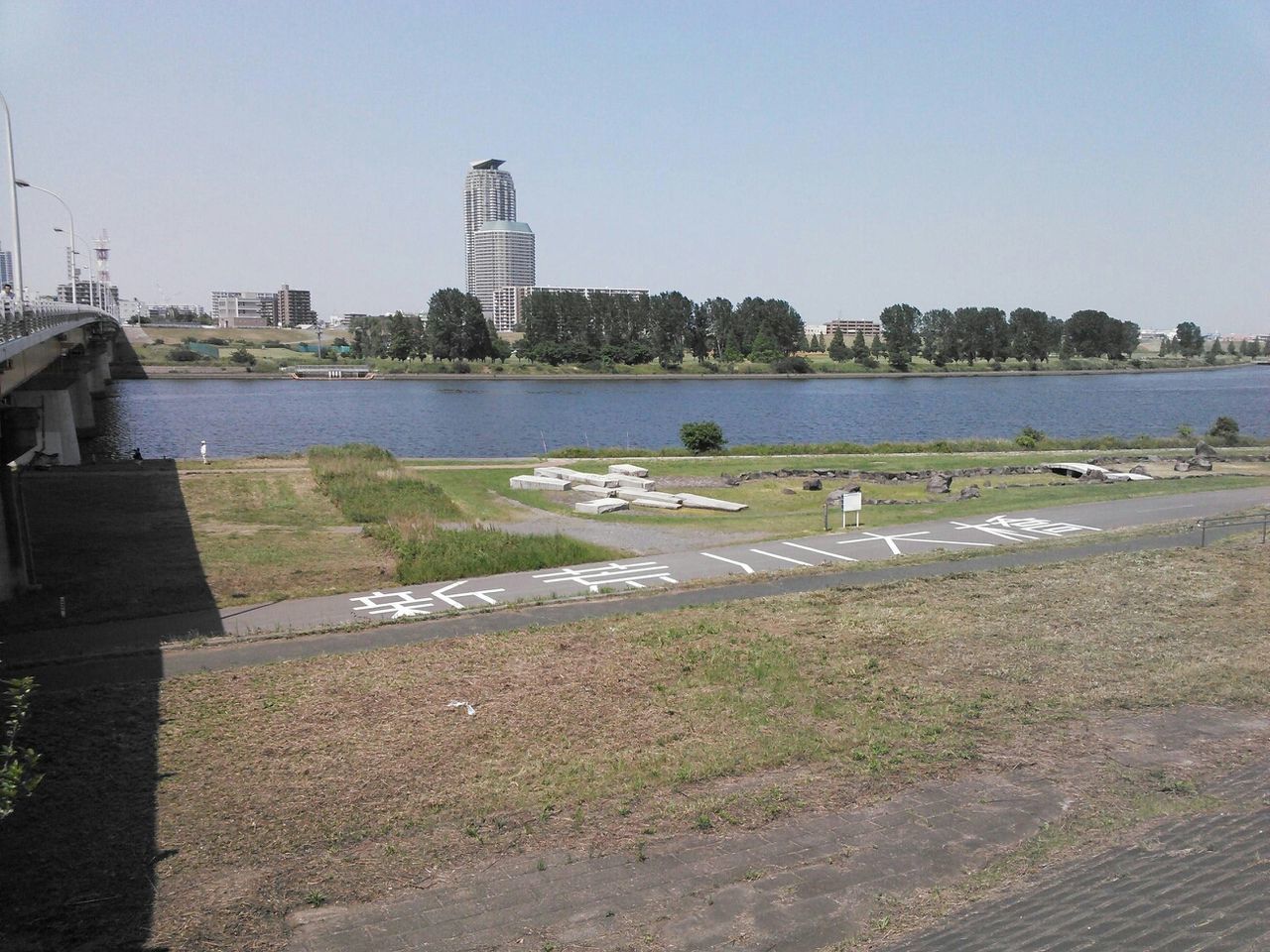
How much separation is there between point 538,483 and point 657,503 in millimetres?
5480

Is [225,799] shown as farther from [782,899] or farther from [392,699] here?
[782,899]

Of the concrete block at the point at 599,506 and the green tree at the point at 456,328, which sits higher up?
the green tree at the point at 456,328

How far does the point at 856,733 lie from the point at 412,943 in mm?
6148

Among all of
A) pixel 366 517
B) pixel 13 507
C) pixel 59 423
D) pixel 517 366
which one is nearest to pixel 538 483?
pixel 366 517

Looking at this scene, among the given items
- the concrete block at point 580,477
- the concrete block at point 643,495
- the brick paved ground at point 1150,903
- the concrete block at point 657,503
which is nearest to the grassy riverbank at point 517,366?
the concrete block at point 580,477

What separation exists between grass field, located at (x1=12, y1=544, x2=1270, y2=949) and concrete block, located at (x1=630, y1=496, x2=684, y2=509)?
13.2 m

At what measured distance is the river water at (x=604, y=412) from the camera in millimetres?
71000

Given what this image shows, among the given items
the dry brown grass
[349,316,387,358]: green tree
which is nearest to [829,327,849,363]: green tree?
[349,316,387,358]: green tree

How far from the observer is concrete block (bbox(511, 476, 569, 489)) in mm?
34969

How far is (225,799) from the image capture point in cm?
1048

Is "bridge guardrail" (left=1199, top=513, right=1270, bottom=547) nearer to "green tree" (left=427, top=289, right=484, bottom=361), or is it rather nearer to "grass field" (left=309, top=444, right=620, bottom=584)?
"grass field" (left=309, top=444, right=620, bottom=584)

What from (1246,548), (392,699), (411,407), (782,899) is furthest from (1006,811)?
(411,407)

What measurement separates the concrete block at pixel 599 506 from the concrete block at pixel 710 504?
2120mm

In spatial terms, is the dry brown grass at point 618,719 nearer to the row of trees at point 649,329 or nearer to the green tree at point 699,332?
the row of trees at point 649,329
